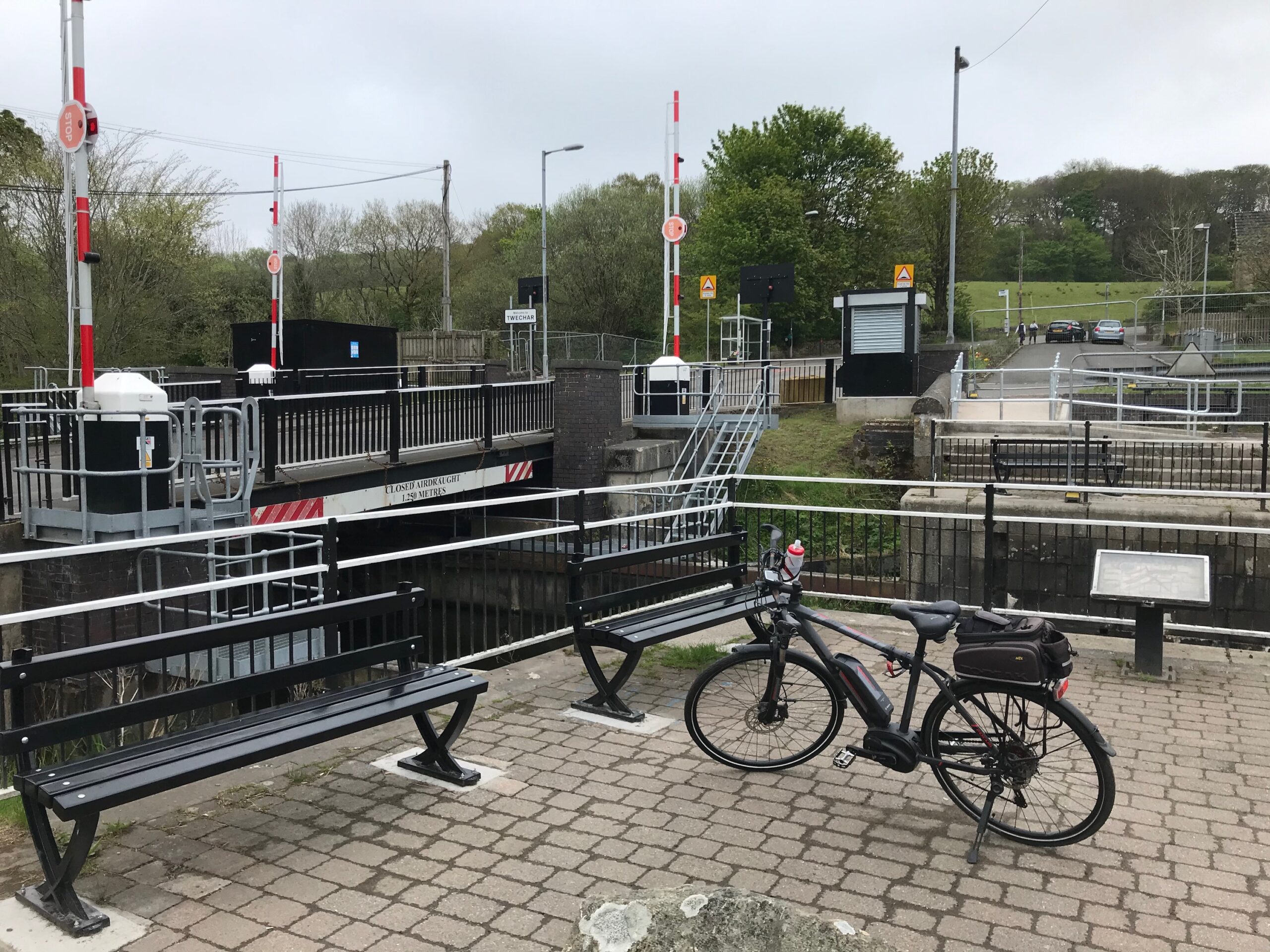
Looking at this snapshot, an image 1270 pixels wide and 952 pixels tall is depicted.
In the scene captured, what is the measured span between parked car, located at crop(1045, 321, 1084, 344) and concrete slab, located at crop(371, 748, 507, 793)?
5281 cm

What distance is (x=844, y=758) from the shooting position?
477 cm

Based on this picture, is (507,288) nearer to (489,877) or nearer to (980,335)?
(980,335)

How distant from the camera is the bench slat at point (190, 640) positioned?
11.8ft

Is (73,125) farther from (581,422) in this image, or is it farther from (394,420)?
(581,422)

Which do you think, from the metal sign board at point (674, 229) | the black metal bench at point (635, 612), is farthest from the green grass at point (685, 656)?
the metal sign board at point (674, 229)

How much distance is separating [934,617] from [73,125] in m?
7.45

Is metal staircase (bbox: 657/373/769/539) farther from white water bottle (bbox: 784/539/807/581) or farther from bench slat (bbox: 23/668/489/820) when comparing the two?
bench slat (bbox: 23/668/489/820)

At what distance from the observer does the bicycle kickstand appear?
427 centimetres

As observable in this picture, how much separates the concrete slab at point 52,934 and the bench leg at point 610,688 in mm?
2831

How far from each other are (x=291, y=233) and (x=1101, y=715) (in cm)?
5508

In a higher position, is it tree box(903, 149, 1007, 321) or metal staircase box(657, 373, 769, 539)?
tree box(903, 149, 1007, 321)

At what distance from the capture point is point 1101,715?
20.8ft

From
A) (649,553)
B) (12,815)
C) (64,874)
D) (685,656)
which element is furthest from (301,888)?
(685,656)

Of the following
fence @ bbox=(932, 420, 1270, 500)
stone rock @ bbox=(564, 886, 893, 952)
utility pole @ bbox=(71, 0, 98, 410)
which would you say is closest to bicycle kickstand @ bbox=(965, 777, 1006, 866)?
stone rock @ bbox=(564, 886, 893, 952)
